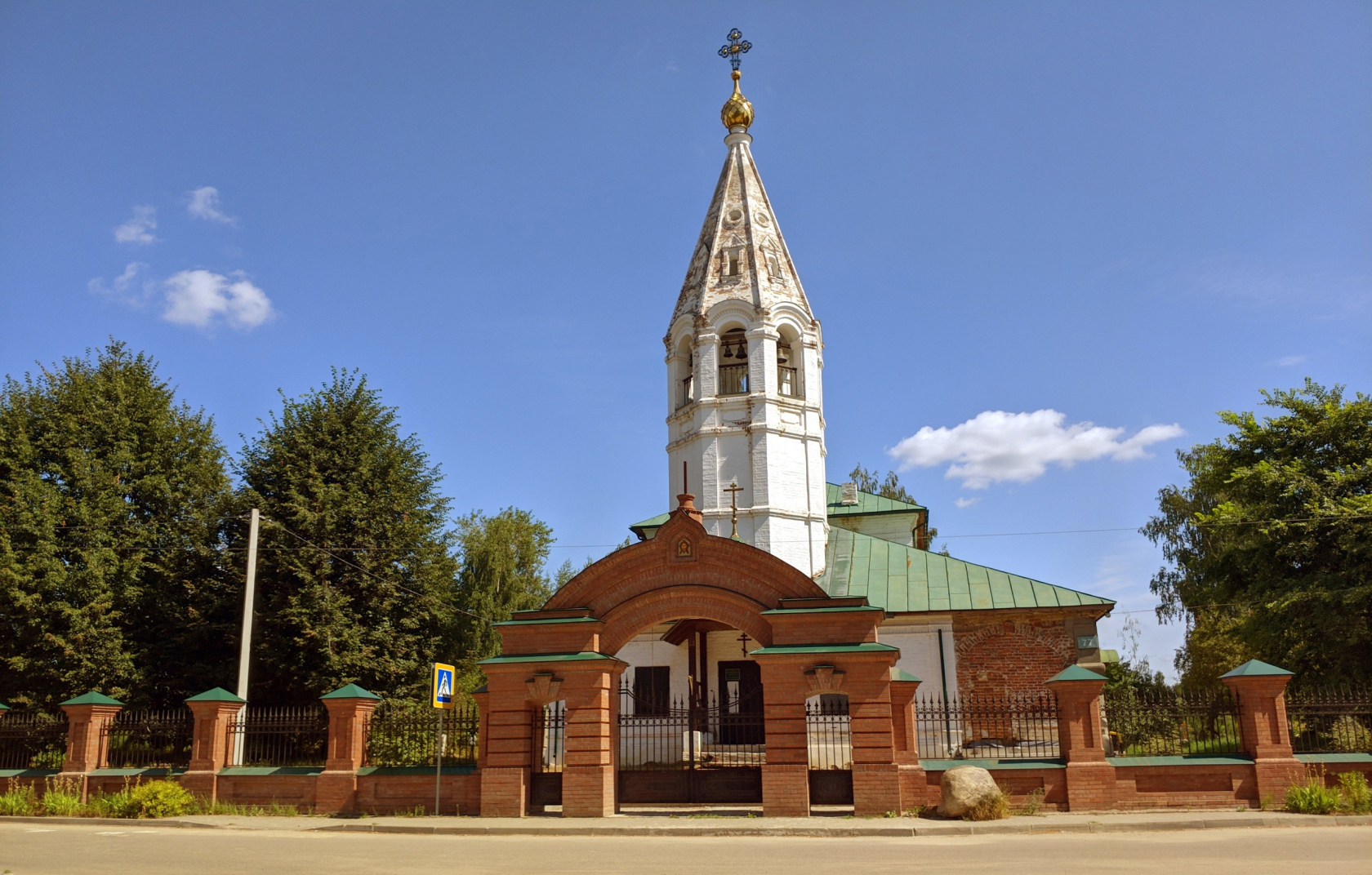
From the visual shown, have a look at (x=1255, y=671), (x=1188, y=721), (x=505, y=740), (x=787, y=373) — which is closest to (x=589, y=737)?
(x=505, y=740)

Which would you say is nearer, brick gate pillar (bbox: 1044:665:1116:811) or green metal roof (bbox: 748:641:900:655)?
brick gate pillar (bbox: 1044:665:1116:811)

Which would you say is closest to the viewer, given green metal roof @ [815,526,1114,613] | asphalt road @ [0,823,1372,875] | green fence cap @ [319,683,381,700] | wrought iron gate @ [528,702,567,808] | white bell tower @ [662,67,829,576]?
asphalt road @ [0,823,1372,875]

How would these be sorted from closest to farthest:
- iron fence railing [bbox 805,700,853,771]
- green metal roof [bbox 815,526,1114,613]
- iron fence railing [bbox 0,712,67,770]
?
iron fence railing [bbox 805,700,853,771], iron fence railing [bbox 0,712,67,770], green metal roof [bbox 815,526,1114,613]

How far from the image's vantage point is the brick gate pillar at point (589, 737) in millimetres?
14930

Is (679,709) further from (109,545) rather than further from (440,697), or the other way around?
(109,545)

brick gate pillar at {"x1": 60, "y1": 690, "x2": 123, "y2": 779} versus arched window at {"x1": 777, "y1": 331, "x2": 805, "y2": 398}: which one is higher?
arched window at {"x1": 777, "y1": 331, "x2": 805, "y2": 398}

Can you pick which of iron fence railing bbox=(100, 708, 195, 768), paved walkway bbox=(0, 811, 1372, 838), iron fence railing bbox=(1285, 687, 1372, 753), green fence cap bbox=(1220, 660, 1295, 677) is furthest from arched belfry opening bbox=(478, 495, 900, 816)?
iron fence railing bbox=(1285, 687, 1372, 753)

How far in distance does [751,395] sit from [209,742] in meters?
13.7

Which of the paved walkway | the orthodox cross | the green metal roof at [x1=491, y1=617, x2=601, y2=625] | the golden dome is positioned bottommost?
the paved walkway

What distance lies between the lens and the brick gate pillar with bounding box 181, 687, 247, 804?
1591cm

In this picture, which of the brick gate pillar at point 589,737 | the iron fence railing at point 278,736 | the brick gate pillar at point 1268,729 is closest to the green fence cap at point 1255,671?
the brick gate pillar at point 1268,729

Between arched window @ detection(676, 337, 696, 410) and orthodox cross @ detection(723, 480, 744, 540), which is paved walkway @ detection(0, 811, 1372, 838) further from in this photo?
arched window @ detection(676, 337, 696, 410)

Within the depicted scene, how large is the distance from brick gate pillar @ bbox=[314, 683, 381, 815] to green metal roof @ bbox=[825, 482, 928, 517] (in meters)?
17.4

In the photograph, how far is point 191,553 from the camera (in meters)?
25.2
